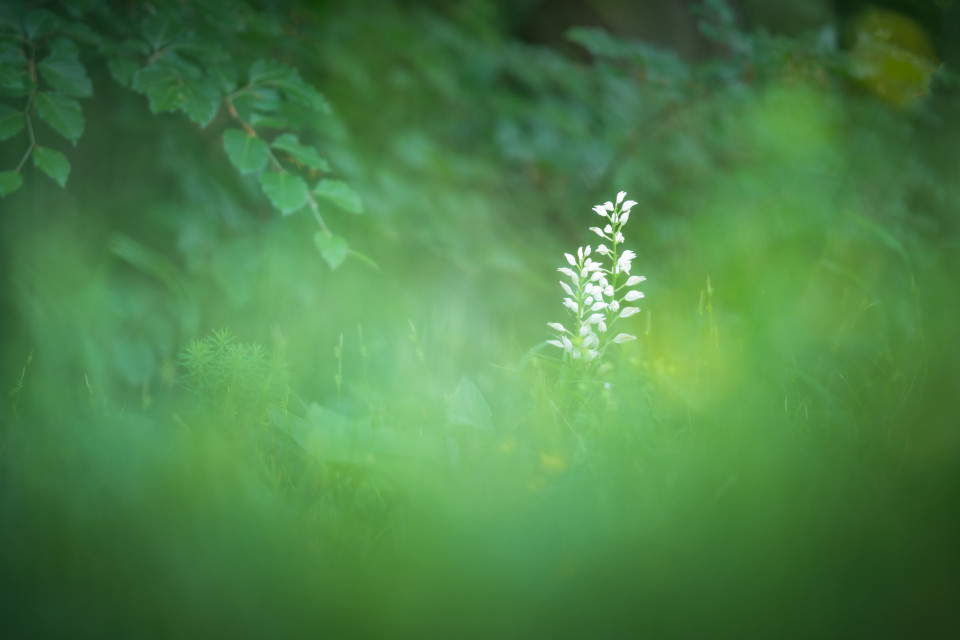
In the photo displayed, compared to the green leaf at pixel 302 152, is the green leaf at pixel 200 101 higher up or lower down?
higher up

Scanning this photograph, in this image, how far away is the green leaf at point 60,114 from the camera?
154 centimetres

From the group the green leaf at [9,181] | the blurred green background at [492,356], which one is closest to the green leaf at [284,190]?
the blurred green background at [492,356]

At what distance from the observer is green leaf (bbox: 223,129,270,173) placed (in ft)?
5.25

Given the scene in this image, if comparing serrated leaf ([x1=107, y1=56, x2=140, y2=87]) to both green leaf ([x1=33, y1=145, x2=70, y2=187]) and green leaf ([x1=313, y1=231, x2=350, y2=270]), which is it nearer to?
green leaf ([x1=33, y1=145, x2=70, y2=187])

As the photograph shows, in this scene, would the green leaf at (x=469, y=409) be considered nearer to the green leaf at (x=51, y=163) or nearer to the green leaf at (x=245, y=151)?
the green leaf at (x=245, y=151)

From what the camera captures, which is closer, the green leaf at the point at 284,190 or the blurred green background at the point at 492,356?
the blurred green background at the point at 492,356

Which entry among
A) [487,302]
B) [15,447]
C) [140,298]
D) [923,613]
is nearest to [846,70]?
[487,302]

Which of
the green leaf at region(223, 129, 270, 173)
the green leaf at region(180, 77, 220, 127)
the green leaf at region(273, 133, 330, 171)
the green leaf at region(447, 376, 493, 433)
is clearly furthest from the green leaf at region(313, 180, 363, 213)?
the green leaf at region(447, 376, 493, 433)

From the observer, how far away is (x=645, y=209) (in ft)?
10.8

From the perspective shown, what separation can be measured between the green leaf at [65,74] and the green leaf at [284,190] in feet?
1.45

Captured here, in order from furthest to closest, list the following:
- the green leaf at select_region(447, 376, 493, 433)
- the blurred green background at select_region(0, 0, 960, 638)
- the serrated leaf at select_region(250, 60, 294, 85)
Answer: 1. the serrated leaf at select_region(250, 60, 294, 85)
2. the green leaf at select_region(447, 376, 493, 433)
3. the blurred green background at select_region(0, 0, 960, 638)

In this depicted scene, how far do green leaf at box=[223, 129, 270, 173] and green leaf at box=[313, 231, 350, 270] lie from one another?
0.73ft

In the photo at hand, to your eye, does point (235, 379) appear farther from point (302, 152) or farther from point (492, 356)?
point (492, 356)

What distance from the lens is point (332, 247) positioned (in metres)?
1.62
